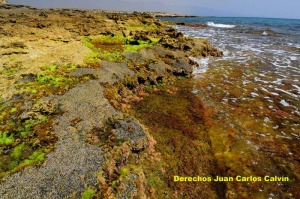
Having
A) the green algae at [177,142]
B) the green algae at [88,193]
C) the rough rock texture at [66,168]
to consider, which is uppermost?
the rough rock texture at [66,168]

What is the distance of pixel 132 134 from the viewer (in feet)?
29.6

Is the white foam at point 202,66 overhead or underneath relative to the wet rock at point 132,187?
overhead

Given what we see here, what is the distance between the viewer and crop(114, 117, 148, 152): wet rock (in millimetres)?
8664

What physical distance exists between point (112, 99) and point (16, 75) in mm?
5900

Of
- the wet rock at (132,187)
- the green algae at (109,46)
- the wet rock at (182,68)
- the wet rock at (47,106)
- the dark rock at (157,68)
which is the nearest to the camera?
the wet rock at (132,187)

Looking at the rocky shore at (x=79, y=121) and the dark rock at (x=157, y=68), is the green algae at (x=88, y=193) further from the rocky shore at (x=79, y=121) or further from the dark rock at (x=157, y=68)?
the dark rock at (x=157, y=68)

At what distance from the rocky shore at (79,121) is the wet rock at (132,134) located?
0.12 feet

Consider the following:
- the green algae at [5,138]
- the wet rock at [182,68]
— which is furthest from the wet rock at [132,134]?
the wet rock at [182,68]

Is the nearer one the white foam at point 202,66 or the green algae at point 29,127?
the green algae at point 29,127

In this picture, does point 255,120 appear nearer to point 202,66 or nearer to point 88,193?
point 88,193

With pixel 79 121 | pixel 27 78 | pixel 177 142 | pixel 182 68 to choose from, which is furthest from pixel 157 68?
pixel 79 121

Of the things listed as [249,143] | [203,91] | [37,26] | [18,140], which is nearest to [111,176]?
[18,140]

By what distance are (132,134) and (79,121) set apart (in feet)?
7.46

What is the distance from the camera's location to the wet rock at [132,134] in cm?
866
